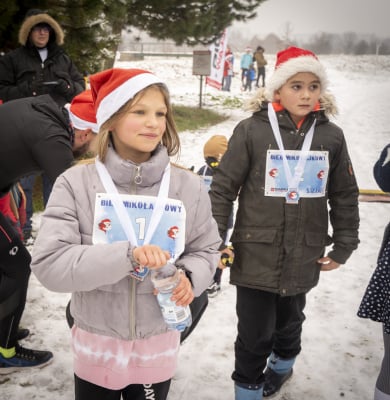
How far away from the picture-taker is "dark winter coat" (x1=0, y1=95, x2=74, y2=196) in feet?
7.77

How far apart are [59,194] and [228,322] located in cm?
262

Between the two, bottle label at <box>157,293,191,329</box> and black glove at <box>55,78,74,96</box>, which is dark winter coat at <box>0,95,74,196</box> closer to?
bottle label at <box>157,293,191,329</box>

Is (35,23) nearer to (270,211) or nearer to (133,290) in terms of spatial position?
(270,211)

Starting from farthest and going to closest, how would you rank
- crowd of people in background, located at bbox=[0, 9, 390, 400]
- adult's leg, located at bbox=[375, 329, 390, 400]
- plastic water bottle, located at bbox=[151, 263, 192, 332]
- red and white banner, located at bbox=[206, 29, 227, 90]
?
red and white banner, located at bbox=[206, 29, 227, 90] → adult's leg, located at bbox=[375, 329, 390, 400] → crowd of people in background, located at bbox=[0, 9, 390, 400] → plastic water bottle, located at bbox=[151, 263, 192, 332]

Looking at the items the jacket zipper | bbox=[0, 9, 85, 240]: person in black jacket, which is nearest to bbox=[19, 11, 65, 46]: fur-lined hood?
bbox=[0, 9, 85, 240]: person in black jacket

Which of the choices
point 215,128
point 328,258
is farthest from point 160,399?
point 215,128

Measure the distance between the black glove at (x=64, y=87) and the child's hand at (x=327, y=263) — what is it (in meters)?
3.85

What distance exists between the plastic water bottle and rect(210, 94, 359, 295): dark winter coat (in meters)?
0.89

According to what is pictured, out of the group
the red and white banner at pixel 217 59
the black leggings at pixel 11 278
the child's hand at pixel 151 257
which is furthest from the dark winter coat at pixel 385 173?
the red and white banner at pixel 217 59

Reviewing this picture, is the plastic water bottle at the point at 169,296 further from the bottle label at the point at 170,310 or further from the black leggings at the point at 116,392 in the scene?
the black leggings at the point at 116,392

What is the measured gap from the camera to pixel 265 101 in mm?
2539

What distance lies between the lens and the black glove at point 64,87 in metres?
5.09

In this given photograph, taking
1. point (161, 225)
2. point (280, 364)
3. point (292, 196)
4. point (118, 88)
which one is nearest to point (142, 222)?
point (161, 225)

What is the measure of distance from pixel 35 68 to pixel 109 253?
4355mm
